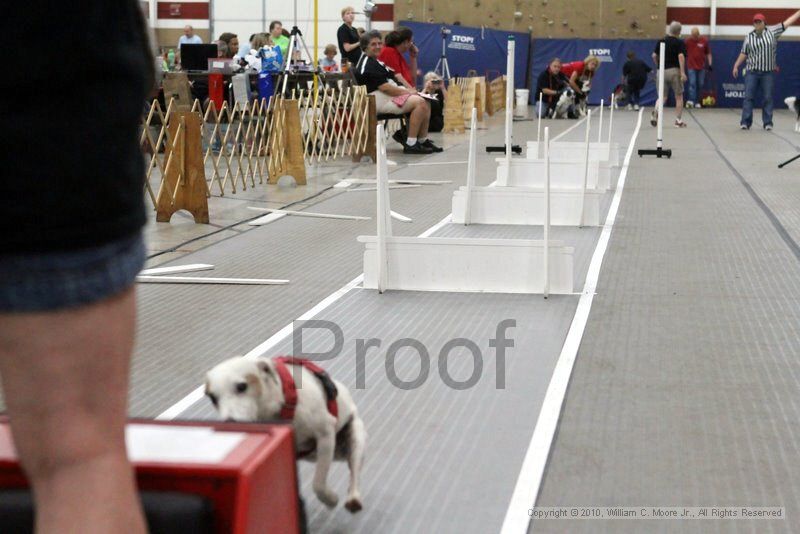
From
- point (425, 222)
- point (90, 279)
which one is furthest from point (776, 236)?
point (90, 279)

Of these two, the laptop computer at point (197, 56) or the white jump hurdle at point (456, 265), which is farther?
the laptop computer at point (197, 56)

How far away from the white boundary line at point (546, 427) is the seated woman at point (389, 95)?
26.7 feet

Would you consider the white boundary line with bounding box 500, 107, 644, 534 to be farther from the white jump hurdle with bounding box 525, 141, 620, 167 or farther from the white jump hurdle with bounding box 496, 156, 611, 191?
the white jump hurdle with bounding box 525, 141, 620, 167

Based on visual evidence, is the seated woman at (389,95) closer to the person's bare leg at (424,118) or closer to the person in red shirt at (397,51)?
the person's bare leg at (424,118)

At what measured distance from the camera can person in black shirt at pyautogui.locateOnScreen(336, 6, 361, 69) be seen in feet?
55.6

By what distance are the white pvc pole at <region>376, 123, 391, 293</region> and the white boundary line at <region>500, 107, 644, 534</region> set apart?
0.99m

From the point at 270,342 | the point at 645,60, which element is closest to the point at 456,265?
the point at 270,342

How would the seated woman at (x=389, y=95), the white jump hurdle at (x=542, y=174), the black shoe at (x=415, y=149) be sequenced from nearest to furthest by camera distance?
1. the white jump hurdle at (x=542, y=174)
2. the seated woman at (x=389, y=95)
3. the black shoe at (x=415, y=149)

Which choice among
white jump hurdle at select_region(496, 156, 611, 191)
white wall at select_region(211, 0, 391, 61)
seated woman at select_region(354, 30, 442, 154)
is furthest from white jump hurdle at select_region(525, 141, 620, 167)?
white wall at select_region(211, 0, 391, 61)

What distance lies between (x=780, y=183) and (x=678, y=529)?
29.5ft

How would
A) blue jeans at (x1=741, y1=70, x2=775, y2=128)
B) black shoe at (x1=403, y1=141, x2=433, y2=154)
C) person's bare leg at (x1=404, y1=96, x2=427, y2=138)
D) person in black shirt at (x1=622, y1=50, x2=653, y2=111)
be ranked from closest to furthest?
person's bare leg at (x1=404, y1=96, x2=427, y2=138)
black shoe at (x1=403, y1=141, x2=433, y2=154)
blue jeans at (x1=741, y1=70, x2=775, y2=128)
person in black shirt at (x1=622, y1=50, x2=653, y2=111)

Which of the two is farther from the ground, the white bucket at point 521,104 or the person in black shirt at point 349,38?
the person in black shirt at point 349,38

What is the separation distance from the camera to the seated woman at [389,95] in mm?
14227

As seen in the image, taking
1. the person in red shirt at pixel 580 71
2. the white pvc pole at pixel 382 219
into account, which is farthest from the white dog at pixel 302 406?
the person in red shirt at pixel 580 71
